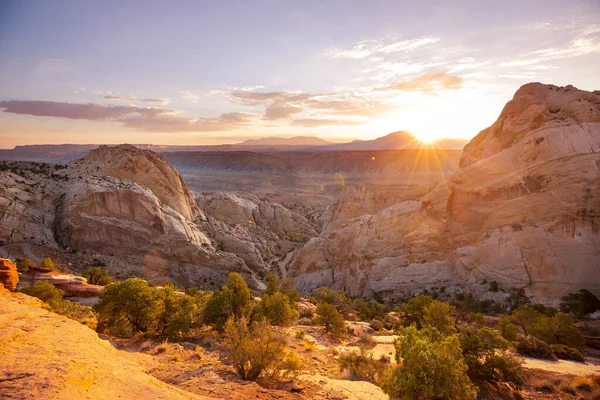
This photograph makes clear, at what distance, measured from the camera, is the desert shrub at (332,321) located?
65.2 feet

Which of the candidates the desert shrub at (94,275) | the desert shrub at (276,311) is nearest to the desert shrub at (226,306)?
the desert shrub at (276,311)

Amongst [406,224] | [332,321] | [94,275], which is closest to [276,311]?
[332,321]

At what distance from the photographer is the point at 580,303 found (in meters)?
26.2

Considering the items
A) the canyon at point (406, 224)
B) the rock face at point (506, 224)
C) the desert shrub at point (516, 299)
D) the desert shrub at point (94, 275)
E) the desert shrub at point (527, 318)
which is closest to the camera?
the desert shrub at point (527, 318)

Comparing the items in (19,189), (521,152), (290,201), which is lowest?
(290,201)

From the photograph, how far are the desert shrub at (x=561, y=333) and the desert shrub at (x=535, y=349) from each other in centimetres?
274

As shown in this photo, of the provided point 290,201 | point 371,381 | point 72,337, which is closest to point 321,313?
point 371,381

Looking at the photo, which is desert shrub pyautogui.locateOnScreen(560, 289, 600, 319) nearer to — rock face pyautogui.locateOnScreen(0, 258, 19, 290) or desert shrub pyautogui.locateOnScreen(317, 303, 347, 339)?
desert shrub pyautogui.locateOnScreen(317, 303, 347, 339)

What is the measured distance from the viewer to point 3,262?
1507cm

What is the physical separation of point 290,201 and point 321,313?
9307 cm

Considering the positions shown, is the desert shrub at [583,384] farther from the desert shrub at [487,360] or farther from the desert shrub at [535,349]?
the desert shrub at [535,349]

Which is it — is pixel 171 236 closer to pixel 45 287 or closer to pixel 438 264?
pixel 45 287

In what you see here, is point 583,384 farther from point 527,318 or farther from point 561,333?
point 527,318

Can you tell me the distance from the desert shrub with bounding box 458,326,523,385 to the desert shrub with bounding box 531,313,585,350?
8.37 metres
